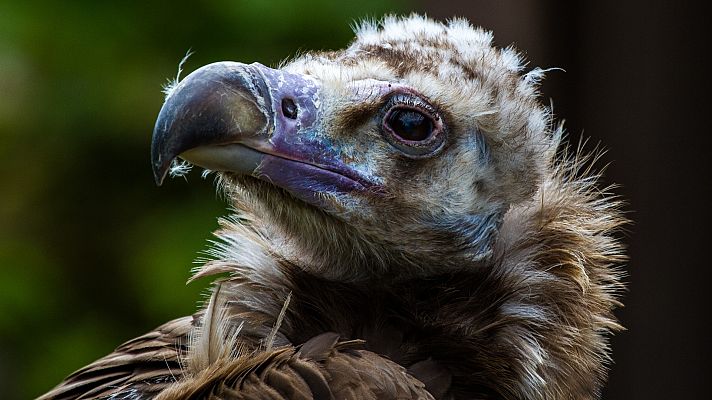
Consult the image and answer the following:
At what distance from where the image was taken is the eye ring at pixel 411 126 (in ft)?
6.64

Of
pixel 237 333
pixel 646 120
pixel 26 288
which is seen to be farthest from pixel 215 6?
pixel 237 333

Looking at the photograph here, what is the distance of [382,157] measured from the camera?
2.03 metres

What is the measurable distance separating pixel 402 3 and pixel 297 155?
174 centimetres

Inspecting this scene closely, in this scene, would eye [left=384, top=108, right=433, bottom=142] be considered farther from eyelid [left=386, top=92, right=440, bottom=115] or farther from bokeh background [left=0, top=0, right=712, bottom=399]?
bokeh background [left=0, top=0, right=712, bottom=399]

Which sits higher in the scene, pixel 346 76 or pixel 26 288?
pixel 346 76

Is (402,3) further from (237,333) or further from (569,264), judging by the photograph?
(237,333)

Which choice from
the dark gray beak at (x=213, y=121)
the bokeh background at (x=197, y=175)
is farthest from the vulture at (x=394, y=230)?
the bokeh background at (x=197, y=175)

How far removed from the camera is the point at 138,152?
3.64 m

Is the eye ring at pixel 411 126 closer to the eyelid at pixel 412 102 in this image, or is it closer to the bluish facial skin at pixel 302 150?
the eyelid at pixel 412 102

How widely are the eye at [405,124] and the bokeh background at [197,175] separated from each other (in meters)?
1.47

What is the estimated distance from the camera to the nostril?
1949 mm

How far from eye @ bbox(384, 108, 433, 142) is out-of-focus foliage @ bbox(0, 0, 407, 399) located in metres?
1.45

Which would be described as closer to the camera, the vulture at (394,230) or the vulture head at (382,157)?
the vulture at (394,230)

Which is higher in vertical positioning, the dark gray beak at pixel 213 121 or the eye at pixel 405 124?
the eye at pixel 405 124
